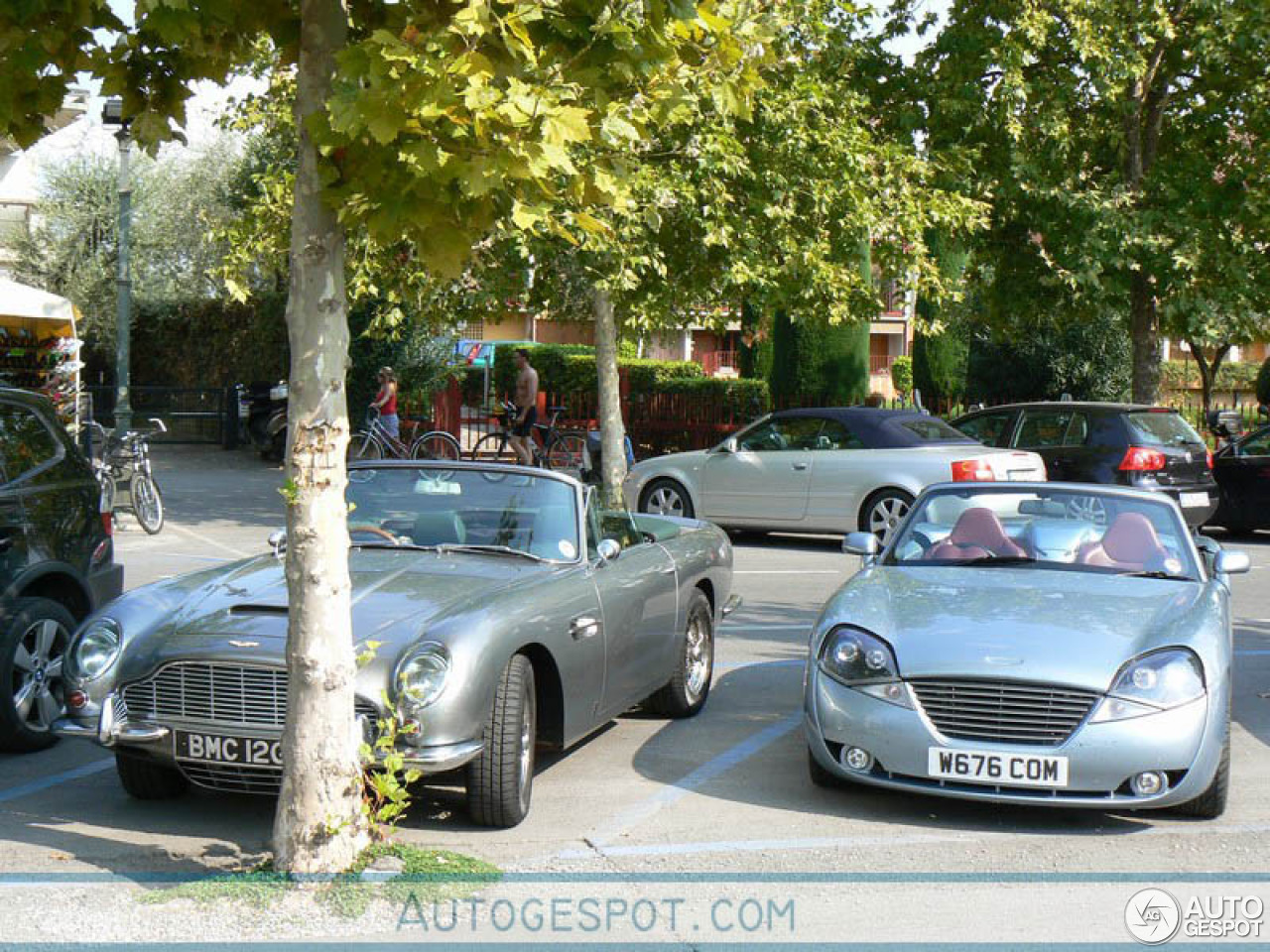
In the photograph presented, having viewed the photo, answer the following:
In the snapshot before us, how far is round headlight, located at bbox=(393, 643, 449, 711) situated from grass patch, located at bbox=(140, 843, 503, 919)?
52 centimetres

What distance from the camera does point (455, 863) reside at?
16.9ft

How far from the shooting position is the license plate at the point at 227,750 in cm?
543

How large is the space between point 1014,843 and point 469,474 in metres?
3.14

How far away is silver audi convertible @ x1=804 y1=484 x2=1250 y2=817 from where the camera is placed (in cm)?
572

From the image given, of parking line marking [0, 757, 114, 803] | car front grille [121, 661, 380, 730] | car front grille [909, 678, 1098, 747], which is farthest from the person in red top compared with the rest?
car front grille [909, 678, 1098, 747]

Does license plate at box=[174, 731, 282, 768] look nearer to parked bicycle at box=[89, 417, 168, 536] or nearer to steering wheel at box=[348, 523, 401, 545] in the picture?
steering wheel at box=[348, 523, 401, 545]

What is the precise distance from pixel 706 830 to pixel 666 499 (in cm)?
1163

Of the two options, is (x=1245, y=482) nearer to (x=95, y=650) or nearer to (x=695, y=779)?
(x=695, y=779)

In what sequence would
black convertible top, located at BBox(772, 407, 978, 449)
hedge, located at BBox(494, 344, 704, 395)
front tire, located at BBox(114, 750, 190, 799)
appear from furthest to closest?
hedge, located at BBox(494, 344, 704, 395) → black convertible top, located at BBox(772, 407, 978, 449) → front tire, located at BBox(114, 750, 190, 799)

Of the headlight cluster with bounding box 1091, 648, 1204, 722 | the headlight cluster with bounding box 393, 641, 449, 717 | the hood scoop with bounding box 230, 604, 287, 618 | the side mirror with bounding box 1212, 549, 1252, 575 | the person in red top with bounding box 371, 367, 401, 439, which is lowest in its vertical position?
the headlight cluster with bounding box 1091, 648, 1204, 722

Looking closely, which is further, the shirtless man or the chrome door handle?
the shirtless man

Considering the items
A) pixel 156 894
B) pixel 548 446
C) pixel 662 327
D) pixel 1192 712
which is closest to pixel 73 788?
pixel 156 894

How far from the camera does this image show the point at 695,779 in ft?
22.1

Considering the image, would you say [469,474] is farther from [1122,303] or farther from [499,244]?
[1122,303]
